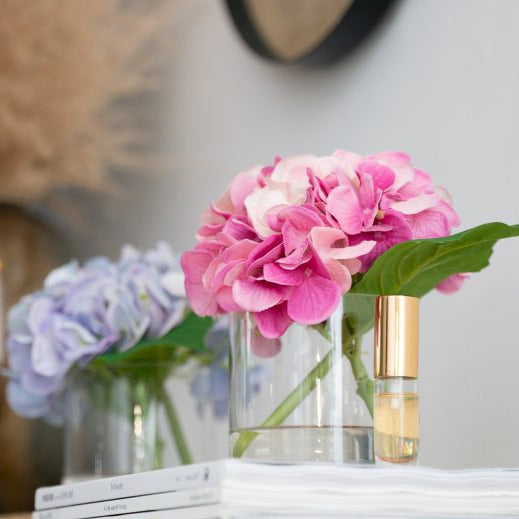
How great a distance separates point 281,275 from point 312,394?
7 cm

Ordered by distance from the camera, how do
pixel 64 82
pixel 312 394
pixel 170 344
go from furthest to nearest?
pixel 64 82
pixel 170 344
pixel 312 394

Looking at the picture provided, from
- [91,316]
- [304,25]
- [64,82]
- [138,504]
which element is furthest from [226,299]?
[64,82]

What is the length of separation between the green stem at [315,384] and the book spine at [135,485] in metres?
0.08

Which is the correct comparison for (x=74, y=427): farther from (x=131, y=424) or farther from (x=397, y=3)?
(x=397, y=3)

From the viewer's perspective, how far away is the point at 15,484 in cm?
121

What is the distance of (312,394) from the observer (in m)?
0.54

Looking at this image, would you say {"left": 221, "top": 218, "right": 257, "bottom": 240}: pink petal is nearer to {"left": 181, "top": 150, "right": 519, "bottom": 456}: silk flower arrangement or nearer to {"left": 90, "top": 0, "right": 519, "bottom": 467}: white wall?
{"left": 181, "top": 150, "right": 519, "bottom": 456}: silk flower arrangement

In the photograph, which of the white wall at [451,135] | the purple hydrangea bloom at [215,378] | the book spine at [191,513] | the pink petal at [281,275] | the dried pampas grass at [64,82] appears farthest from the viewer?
the dried pampas grass at [64,82]

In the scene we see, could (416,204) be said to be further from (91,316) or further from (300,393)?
(91,316)

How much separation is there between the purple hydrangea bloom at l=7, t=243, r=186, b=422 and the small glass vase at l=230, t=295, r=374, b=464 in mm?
240

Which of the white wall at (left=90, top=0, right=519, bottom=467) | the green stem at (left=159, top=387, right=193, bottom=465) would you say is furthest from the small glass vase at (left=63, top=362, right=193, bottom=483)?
the white wall at (left=90, top=0, right=519, bottom=467)

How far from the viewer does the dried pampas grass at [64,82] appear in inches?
50.1

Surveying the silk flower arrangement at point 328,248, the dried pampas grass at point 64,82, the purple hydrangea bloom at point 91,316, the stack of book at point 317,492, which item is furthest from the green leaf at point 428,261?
the dried pampas grass at point 64,82

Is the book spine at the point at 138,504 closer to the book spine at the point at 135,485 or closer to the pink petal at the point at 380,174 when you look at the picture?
the book spine at the point at 135,485
